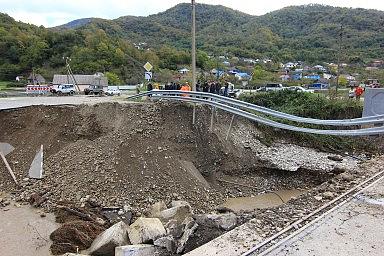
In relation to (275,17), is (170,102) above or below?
below

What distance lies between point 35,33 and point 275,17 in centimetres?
6712

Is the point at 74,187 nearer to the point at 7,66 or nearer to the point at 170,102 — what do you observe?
the point at 170,102

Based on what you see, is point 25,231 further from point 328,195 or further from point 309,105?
point 309,105

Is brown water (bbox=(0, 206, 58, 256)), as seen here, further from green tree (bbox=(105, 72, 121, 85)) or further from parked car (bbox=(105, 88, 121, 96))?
green tree (bbox=(105, 72, 121, 85))

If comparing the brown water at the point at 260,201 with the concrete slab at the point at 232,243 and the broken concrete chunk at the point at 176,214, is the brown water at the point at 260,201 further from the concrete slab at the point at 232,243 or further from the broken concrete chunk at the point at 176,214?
the concrete slab at the point at 232,243

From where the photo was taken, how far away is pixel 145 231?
28.8ft

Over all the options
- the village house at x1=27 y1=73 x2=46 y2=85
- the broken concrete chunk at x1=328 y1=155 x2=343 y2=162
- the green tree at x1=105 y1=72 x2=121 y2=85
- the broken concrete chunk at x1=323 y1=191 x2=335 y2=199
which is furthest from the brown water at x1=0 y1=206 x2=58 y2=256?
the green tree at x1=105 y1=72 x2=121 y2=85

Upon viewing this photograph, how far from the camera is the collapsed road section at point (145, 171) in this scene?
10.0 metres

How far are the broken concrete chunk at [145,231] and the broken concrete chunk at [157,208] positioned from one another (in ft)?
6.31

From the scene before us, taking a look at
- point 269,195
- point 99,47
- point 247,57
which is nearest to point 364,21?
point 247,57

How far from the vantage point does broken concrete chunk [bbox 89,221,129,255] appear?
29.0ft

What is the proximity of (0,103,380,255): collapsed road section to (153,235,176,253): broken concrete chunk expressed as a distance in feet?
1.19

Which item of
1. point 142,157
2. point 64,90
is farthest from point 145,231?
point 64,90

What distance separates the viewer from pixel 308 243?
21.1 feet
